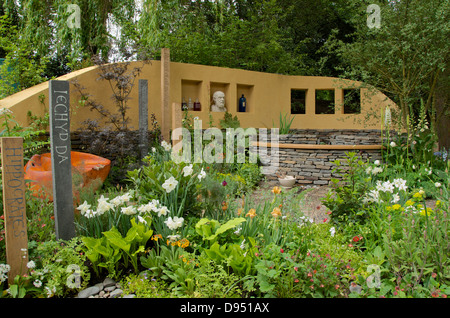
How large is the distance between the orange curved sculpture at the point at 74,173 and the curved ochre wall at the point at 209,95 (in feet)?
3.49

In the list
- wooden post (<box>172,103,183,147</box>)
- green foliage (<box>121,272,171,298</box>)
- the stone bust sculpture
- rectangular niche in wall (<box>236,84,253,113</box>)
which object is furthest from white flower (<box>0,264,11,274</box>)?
rectangular niche in wall (<box>236,84,253,113</box>)

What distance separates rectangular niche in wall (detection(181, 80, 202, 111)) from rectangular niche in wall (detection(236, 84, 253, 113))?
115 cm

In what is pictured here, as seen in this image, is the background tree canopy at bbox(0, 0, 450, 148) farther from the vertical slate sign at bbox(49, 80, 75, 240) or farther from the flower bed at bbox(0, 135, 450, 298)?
the vertical slate sign at bbox(49, 80, 75, 240)

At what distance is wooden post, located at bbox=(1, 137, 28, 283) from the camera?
2016 millimetres

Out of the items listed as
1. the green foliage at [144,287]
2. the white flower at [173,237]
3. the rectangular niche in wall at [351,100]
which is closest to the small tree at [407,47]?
the rectangular niche in wall at [351,100]

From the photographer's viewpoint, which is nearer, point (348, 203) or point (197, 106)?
point (348, 203)

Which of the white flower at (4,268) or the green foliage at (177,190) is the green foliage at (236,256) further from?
the white flower at (4,268)

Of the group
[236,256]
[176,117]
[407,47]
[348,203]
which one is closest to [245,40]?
[176,117]

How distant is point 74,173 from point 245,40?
22.3ft

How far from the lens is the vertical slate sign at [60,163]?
2.41m

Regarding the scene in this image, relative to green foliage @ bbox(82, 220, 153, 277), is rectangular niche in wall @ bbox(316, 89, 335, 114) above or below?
above

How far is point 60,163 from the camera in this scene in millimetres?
2467

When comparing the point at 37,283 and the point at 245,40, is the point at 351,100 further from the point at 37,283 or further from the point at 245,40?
the point at 37,283
